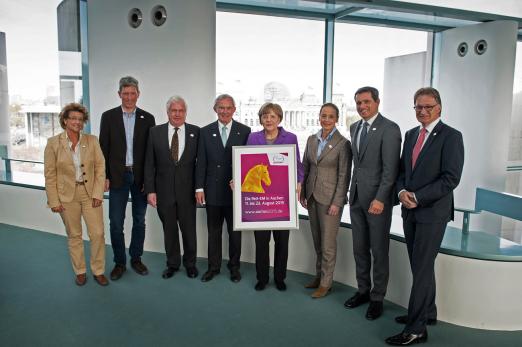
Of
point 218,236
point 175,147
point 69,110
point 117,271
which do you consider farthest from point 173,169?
point 117,271

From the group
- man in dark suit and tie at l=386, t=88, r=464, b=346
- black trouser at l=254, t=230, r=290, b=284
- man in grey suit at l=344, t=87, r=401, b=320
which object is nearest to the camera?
man in dark suit and tie at l=386, t=88, r=464, b=346

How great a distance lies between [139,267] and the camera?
4074 millimetres

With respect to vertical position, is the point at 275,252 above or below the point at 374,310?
above

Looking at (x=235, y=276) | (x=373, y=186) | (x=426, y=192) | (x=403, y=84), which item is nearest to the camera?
(x=426, y=192)

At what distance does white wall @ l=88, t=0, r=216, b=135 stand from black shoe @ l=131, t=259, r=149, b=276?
1712 mm

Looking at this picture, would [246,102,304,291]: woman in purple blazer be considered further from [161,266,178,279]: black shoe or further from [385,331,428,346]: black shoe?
Result: [385,331,428,346]: black shoe

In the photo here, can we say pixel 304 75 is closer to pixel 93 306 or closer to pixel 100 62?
pixel 100 62

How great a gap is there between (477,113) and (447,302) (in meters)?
3.97

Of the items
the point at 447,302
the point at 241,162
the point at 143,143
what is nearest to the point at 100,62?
the point at 143,143

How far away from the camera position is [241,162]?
3.47 m

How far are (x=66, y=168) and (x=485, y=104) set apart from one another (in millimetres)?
5435

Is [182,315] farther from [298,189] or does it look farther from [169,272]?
[298,189]

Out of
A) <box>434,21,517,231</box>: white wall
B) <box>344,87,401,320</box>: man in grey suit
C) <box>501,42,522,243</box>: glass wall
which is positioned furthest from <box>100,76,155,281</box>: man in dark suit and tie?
<box>501,42,522,243</box>: glass wall

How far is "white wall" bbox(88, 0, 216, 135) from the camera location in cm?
478
